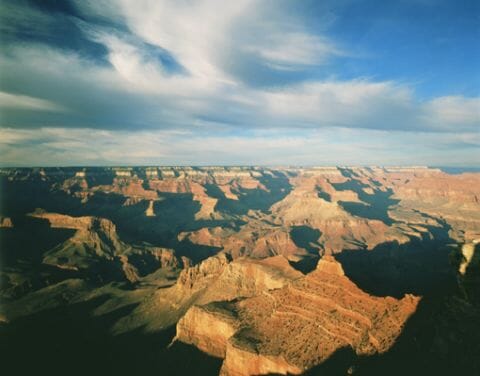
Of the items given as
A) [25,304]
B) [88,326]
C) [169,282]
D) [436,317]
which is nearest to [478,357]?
[436,317]

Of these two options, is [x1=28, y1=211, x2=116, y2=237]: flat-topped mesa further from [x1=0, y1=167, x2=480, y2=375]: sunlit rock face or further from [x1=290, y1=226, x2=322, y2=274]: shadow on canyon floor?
[x1=290, y1=226, x2=322, y2=274]: shadow on canyon floor

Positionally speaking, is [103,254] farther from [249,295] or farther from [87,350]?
[249,295]

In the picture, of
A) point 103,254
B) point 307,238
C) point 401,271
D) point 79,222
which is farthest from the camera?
point 307,238

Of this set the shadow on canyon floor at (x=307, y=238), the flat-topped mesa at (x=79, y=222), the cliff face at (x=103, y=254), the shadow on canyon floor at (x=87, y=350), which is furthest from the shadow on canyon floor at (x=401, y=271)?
the flat-topped mesa at (x=79, y=222)

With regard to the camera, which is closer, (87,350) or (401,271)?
(87,350)

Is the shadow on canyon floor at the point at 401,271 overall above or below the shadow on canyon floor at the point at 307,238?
above

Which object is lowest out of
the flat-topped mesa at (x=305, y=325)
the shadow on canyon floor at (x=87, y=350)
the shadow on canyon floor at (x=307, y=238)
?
the shadow on canyon floor at (x=307, y=238)

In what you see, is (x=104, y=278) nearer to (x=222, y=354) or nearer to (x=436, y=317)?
(x=222, y=354)

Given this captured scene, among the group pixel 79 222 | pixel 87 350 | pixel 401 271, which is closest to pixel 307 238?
pixel 401 271

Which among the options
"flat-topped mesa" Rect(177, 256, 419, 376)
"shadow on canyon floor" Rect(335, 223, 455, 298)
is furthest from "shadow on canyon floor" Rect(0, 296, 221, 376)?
"shadow on canyon floor" Rect(335, 223, 455, 298)

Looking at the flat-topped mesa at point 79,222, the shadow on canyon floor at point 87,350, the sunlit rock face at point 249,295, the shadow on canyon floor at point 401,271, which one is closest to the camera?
the sunlit rock face at point 249,295

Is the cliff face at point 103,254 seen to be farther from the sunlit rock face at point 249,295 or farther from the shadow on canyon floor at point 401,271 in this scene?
the shadow on canyon floor at point 401,271
